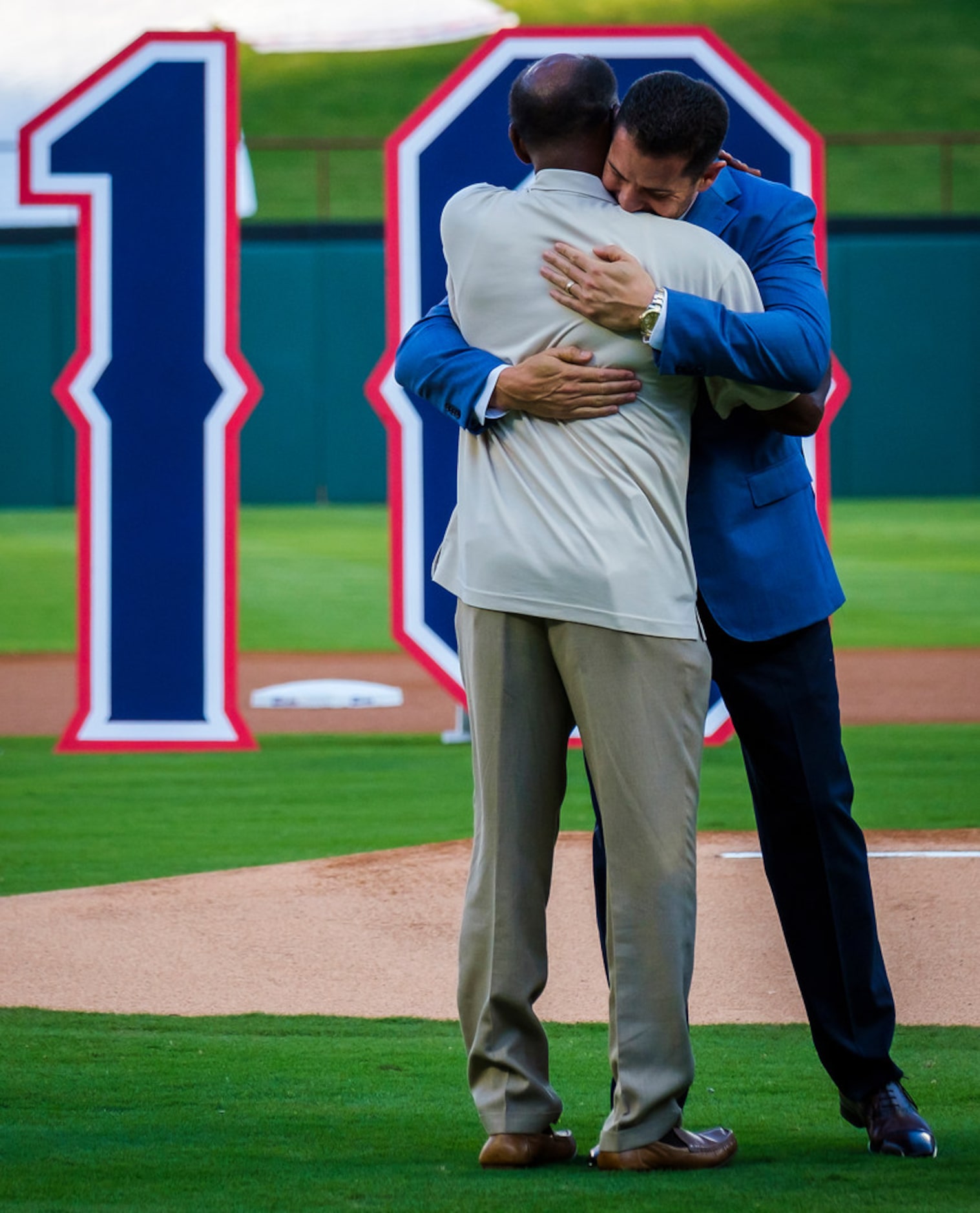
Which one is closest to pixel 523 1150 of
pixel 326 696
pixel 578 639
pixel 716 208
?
pixel 578 639

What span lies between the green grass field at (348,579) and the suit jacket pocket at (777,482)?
32.4 feet

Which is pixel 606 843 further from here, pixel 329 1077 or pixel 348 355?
pixel 348 355

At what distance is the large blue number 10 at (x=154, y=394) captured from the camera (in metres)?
7.75

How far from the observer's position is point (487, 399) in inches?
105

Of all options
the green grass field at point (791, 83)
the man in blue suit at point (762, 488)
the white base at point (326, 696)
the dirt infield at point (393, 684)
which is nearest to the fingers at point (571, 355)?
the man in blue suit at point (762, 488)

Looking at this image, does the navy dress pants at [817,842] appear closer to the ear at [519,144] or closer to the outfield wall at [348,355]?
the ear at [519,144]

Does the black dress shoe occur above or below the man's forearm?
below

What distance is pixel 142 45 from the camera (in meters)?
7.88

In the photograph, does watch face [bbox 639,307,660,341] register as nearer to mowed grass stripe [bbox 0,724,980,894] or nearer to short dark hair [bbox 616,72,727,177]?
short dark hair [bbox 616,72,727,177]

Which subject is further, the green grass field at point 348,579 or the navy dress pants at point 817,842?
the green grass field at point 348,579

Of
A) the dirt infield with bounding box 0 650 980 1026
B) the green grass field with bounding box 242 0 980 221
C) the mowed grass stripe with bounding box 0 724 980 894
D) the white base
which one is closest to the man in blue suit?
the dirt infield with bounding box 0 650 980 1026

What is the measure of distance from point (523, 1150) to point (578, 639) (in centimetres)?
77

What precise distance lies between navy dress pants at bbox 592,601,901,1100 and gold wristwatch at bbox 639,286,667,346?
516mm

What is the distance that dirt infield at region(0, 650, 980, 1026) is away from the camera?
4.25m
